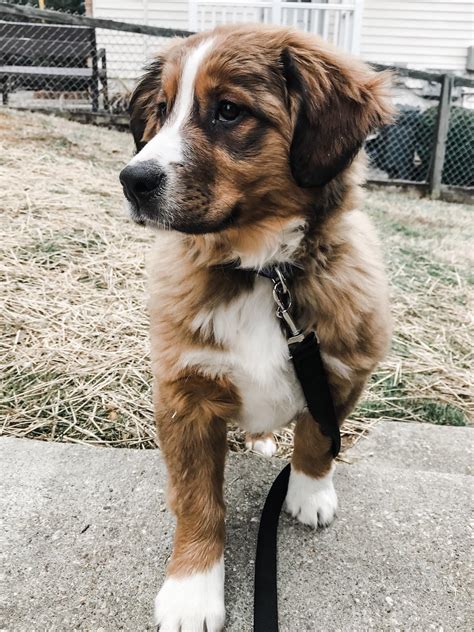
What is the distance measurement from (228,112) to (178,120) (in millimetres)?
167

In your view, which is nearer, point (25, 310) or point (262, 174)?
point (262, 174)

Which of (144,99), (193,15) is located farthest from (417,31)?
(144,99)

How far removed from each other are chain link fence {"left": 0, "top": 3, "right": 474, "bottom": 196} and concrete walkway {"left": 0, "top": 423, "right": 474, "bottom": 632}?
25.7 feet

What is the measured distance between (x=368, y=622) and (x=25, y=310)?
9.00 ft

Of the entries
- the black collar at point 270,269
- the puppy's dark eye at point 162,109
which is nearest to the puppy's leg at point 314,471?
the black collar at point 270,269

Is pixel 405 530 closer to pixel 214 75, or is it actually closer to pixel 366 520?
pixel 366 520

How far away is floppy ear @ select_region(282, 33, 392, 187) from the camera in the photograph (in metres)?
1.84

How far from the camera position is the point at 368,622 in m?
1.65

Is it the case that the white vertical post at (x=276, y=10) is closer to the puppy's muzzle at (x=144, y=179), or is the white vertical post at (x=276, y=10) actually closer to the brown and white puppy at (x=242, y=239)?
the brown and white puppy at (x=242, y=239)

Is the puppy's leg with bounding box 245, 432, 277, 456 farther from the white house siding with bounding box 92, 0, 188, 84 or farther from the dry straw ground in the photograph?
the white house siding with bounding box 92, 0, 188, 84

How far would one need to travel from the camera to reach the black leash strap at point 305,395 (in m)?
1.75

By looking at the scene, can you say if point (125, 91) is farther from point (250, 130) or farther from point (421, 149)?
point (250, 130)

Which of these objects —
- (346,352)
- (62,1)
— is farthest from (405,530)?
(62,1)

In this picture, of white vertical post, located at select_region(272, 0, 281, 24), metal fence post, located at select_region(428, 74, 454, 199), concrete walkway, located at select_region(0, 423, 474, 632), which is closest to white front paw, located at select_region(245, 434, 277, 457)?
concrete walkway, located at select_region(0, 423, 474, 632)
